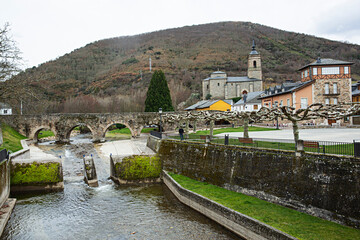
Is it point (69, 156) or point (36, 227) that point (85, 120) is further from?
point (36, 227)

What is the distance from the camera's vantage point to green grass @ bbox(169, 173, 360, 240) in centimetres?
1045

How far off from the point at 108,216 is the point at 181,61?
138m

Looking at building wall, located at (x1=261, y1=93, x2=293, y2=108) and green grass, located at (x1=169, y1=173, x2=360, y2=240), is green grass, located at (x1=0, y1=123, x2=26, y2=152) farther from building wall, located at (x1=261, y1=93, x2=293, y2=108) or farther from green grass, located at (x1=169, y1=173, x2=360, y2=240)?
building wall, located at (x1=261, y1=93, x2=293, y2=108)

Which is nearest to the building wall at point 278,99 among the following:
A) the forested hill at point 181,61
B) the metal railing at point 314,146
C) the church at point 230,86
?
the metal railing at point 314,146

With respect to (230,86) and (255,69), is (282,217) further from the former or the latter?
(255,69)

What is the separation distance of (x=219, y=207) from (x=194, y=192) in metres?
2.79

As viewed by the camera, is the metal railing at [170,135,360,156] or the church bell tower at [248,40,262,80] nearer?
the metal railing at [170,135,360,156]

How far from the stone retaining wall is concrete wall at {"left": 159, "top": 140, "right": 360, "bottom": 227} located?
261 centimetres

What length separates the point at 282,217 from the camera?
12.3 metres

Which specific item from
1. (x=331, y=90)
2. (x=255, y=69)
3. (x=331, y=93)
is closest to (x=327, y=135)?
(x=331, y=93)

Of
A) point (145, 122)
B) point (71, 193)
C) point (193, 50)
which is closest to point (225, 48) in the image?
point (193, 50)

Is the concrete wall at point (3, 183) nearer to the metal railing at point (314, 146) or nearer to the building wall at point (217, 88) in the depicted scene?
the metal railing at point (314, 146)

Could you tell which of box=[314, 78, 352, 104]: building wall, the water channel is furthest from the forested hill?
the water channel

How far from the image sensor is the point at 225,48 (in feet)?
555
